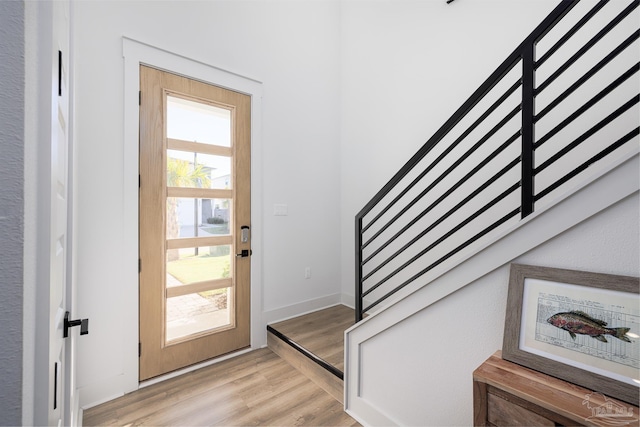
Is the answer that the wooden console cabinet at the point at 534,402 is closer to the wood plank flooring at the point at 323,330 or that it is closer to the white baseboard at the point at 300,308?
the wood plank flooring at the point at 323,330

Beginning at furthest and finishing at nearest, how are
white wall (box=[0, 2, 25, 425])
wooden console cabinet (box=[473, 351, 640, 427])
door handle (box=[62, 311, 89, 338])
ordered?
door handle (box=[62, 311, 89, 338]) → wooden console cabinet (box=[473, 351, 640, 427]) → white wall (box=[0, 2, 25, 425])

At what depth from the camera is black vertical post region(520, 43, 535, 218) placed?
1.11 metres

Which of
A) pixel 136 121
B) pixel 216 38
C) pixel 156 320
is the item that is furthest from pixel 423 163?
pixel 156 320

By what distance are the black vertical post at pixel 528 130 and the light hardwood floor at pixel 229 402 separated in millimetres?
1652

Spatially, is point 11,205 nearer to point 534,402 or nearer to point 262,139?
point 534,402

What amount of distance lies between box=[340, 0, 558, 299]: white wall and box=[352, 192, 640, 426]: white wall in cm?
166

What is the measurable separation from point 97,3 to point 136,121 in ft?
2.64

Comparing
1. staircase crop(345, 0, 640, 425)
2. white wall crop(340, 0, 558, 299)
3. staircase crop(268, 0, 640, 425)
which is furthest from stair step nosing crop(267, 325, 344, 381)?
white wall crop(340, 0, 558, 299)

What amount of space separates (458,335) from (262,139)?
2.28 metres

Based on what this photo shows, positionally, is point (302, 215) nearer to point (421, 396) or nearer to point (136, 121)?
point (136, 121)

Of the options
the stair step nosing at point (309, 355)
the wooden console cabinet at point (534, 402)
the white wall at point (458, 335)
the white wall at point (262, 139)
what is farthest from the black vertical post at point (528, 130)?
the white wall at point (262, 139)

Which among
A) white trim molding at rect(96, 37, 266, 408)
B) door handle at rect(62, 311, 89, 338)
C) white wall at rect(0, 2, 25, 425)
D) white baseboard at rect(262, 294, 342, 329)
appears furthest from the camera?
white baseboard at rect(262, 294, 342, 329)

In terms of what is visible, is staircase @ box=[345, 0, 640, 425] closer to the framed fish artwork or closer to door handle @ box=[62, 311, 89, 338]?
the framed fish artwork

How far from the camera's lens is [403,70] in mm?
2760
